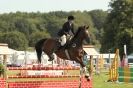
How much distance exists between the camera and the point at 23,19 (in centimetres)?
14700

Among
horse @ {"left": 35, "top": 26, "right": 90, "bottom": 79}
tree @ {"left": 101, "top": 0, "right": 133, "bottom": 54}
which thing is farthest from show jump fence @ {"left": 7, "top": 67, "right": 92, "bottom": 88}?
tree @ {"left": 101, "top": 0, "right": 133, "bottom": 54}

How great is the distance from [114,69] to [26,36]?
115 metres

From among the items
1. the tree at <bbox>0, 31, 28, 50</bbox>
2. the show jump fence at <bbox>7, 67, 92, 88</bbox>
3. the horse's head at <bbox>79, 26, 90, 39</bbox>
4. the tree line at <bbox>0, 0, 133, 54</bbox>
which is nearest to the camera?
the show jump fence at <bbox>7, 67, 92, 88</bbox>

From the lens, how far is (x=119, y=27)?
67312 mm

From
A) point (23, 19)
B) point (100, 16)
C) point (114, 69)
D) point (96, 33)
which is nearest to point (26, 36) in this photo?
point (23, 19)

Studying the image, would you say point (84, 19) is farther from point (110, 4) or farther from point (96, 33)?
point (110, 4)

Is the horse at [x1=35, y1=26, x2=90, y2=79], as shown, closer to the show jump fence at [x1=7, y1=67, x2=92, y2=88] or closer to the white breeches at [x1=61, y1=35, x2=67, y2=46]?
the white breeches at [x1=61, y1=35, x2=67, y2=46]

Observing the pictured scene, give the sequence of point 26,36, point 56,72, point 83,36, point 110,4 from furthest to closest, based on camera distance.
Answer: point 26,36, point 110,4, point 83,36, point 56,72

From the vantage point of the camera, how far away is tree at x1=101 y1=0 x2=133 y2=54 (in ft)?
220

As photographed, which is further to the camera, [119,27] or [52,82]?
[119,27]

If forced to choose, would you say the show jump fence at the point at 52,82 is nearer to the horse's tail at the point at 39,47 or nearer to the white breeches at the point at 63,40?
the white breeches at the point at 63,40

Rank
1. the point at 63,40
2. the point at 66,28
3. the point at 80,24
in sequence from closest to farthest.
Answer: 1. the point at 63,40
2. the point at 66,28
3. the point at 80,24

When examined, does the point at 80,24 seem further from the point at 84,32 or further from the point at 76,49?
the point at 76,49

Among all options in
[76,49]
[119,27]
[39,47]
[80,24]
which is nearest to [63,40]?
[76,49]
